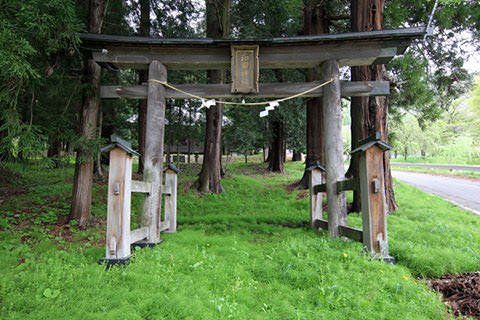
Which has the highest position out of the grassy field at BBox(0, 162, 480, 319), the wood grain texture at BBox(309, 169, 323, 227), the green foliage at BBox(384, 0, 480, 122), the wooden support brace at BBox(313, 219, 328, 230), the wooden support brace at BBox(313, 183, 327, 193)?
the green foliage at BBox(384, 0, 480, 122)

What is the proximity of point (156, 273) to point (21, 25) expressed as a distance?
448 cm

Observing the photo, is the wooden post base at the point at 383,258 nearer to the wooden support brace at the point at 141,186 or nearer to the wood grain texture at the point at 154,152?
the wood grain texture at the point at 154,152

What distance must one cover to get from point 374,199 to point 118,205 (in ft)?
11.8

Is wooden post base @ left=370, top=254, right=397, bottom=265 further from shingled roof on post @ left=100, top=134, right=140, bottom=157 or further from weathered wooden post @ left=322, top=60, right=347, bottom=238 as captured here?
shingled roof on post @ left=100, top=134, right=140, bottom=157

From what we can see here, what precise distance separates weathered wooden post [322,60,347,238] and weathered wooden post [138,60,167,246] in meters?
3.15

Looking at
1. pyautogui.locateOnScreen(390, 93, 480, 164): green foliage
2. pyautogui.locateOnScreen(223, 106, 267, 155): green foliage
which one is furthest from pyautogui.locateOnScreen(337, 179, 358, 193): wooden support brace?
pyautogui.locateOnScreen(390, 93, 480, 164): green foliage

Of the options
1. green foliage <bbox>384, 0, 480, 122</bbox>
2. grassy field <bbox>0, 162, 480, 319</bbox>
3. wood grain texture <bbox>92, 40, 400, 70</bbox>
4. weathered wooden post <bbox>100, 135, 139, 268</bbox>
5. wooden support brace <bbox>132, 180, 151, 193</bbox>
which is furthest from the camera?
green foliage <bbox>384, 0, 480, 122</bbox>

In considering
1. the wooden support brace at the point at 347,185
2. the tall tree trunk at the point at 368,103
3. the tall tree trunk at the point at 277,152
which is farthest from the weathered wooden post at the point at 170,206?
the tall tree trunk at the point at 277,152

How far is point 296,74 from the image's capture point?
14.1 metres

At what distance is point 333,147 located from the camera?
15.9 feet

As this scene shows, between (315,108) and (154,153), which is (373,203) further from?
(315,108)

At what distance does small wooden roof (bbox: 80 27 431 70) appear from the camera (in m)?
4.79

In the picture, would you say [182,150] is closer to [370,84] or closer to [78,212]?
[78,212]

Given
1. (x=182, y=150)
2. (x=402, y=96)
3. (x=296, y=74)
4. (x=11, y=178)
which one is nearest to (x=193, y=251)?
(x=11, y=178)
